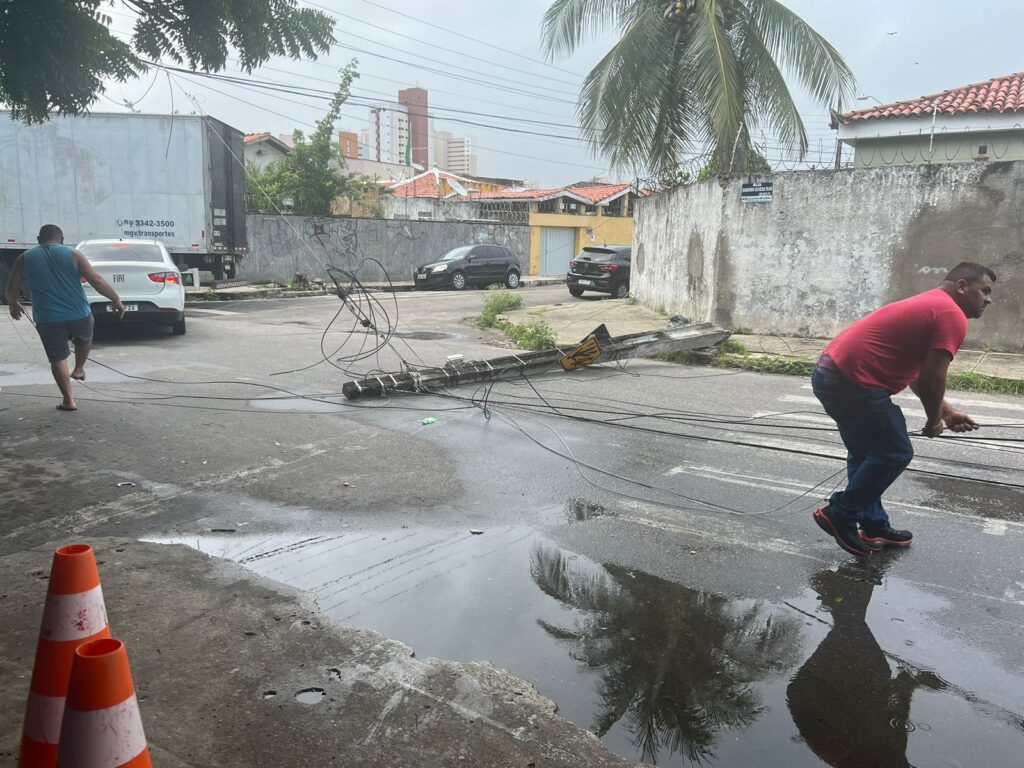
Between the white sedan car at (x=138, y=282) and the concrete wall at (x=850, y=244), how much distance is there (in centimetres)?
907

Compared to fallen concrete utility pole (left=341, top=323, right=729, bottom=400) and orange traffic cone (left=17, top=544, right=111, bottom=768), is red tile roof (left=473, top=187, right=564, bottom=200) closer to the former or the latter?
fallen concrete utility pole (left=341, top=323, right=729, bottom=400)

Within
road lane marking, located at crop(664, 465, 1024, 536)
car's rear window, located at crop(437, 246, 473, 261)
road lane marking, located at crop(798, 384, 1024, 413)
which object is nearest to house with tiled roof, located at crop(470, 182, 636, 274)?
car's rear window, located at crop(437, 246, 473, 261)

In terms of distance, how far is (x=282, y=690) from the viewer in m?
2.91

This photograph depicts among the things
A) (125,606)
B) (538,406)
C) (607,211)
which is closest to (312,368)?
(538,406)

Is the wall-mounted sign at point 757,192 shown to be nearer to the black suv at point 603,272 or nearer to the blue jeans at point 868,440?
the blue jeans at point 868,440

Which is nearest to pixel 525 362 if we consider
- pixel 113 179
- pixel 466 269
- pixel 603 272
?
pixel 113 179

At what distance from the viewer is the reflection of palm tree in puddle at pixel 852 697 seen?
272 centimetres

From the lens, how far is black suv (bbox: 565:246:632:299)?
902 inches

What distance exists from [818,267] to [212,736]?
11964 millimetres

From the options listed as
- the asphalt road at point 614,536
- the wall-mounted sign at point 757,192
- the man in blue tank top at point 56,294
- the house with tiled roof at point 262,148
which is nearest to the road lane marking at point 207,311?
the asphalt road at point 614,536

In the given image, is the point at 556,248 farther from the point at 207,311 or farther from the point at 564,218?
the point at 207,311

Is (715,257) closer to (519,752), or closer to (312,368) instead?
(312,368)

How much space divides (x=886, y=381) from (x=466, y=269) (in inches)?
871

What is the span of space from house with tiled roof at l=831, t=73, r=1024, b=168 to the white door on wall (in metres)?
18.3
